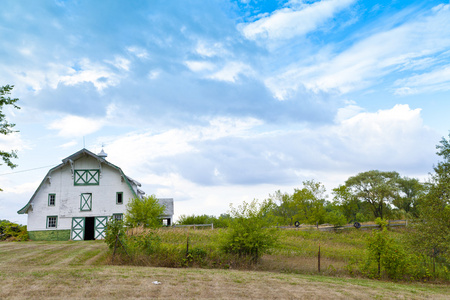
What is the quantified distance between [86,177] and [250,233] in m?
→ 23.0

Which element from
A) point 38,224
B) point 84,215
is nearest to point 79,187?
point 84,215

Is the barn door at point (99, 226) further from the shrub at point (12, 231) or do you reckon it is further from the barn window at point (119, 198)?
the shrub at point (12, 231)

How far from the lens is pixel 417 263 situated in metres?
17.8

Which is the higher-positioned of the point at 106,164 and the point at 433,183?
the point at 106,164

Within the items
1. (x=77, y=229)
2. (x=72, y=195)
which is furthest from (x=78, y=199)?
(x=77, y=229)

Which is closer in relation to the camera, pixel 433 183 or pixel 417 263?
pixel 417 263

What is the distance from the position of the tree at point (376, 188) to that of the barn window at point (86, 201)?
45.9 m

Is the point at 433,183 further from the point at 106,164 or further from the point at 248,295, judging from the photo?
the point at 106,164

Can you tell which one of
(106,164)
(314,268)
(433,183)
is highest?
(106,164)

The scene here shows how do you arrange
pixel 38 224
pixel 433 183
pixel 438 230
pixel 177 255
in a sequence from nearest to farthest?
pixel 177 255 → pixel 438 230 → pixel 433 183 → pixel 38 224

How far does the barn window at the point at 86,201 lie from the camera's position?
35.4 metres

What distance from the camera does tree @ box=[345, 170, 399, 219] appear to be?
6128cm

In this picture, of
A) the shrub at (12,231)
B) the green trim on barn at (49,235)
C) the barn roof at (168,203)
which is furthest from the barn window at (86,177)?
the barn roof at (168,203)

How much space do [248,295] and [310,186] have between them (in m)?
45.4
